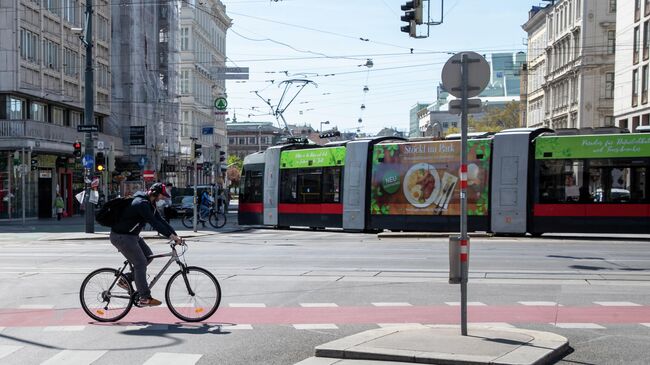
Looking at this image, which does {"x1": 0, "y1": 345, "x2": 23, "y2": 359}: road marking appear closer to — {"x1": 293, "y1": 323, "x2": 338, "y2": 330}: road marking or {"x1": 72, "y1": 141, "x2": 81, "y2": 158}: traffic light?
{"x1": 293, "y1": 323, "x2": 338, "y2": 330}: road marking

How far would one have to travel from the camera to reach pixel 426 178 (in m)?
27.5

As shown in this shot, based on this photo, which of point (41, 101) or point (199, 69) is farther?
point (199, 69)

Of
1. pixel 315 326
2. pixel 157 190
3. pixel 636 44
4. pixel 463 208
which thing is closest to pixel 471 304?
pixel 315 326

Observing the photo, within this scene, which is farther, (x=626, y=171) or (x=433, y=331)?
(x=626, y=171)

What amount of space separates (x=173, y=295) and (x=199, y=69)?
7964cm

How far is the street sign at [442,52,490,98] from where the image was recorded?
854cm

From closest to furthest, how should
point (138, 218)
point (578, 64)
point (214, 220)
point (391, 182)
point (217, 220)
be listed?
1. point (138, 218)
2. point (391, 182)
3. point (217, 220)
4. point (214, 220)
5. point (578, 64)

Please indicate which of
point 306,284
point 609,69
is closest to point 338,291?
point 306,284

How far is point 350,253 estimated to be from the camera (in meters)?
19.8

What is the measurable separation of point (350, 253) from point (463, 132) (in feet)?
38.1

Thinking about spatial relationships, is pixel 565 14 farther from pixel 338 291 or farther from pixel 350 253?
pixel 338 291

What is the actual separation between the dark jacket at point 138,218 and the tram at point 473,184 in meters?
17.2

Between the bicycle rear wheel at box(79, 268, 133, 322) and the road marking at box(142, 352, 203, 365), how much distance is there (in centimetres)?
218

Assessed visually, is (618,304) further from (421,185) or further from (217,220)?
(217,220)
